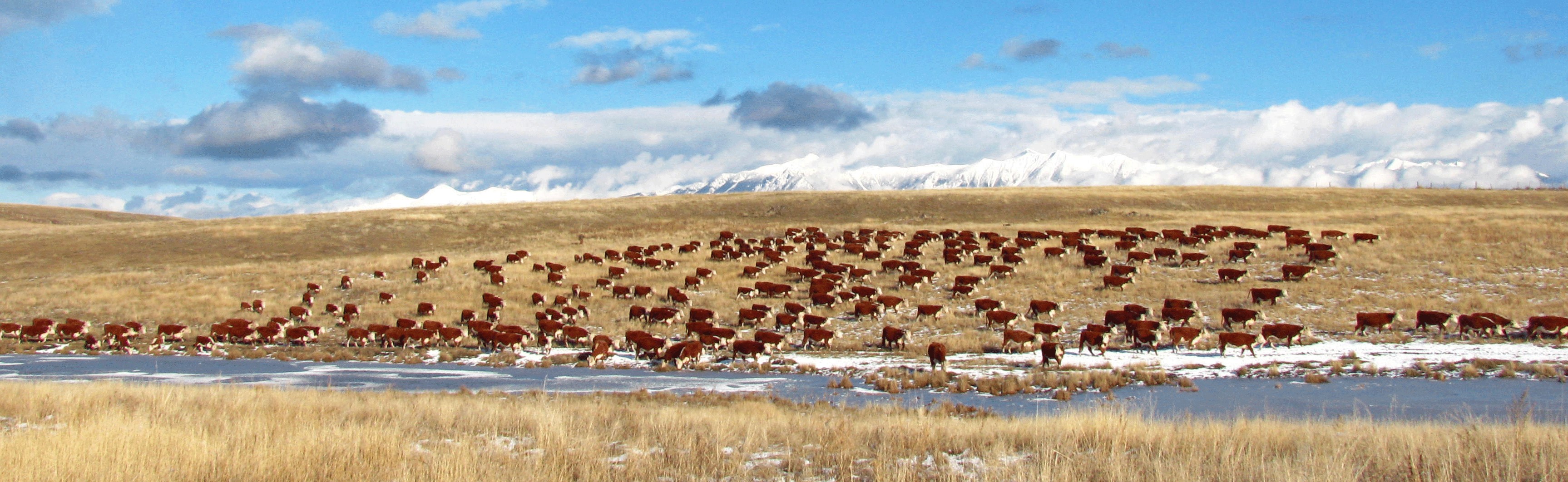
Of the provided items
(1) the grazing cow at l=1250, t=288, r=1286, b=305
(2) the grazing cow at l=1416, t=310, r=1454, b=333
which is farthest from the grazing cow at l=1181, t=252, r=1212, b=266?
(2) the grazing cow at l=1416, t=310, r=1454, b=333

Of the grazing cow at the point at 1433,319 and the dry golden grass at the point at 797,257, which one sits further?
the dry golden grass at the point at 797,257

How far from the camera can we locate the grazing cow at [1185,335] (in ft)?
72.8

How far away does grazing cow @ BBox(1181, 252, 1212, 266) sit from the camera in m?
35.7

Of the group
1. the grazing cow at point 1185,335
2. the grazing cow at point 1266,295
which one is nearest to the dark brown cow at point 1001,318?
the grazing cow at point 1185,335

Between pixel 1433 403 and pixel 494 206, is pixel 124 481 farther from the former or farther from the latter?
pixel 494 206

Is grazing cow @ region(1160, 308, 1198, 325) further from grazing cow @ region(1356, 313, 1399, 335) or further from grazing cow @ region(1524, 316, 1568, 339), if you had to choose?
grazing cow @ region(1524, 316, 1568, 339)

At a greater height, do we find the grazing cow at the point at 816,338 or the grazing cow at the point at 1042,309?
the grazing cow at the point at 1042,309

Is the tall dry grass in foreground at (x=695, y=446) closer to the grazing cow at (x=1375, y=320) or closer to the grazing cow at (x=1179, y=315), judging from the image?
the grazing cow at (x=1375, y=320)

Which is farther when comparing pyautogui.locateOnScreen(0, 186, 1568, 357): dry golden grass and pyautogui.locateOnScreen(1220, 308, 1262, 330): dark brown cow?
pyautogui.locateOnScreen(0, 186, 1568, 357): dry golden grass

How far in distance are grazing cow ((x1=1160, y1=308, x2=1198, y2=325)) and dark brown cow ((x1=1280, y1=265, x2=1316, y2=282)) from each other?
809 cm

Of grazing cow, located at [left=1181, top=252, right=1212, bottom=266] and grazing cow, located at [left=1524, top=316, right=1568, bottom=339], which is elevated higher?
grazing cow, located at [left=1181, top=252, right=1212, bottom=266]

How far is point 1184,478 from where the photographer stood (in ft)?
22.8

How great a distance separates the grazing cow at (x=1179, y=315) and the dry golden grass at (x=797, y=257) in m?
1.05

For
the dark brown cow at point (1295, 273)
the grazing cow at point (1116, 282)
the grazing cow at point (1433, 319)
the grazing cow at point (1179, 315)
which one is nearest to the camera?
the grazing cow at point (1433, 319)
